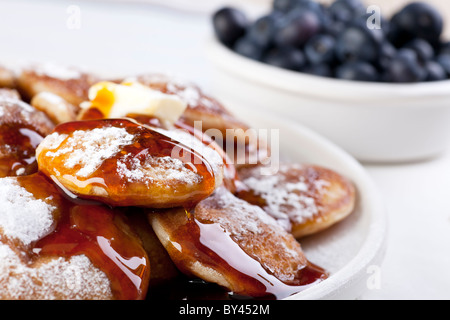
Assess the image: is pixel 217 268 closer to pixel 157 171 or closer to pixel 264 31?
pixel 157 171

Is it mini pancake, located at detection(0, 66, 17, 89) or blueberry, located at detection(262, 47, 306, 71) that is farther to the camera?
blueberry, located at detection(262, 47, 306, 71)

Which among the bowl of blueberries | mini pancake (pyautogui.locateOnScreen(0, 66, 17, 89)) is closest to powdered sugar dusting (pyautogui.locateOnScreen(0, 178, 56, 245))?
mini pancake (pyautogui.locateOnScreen(0, 66, 17, 89))

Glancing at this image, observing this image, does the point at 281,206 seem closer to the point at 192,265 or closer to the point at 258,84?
the point at 192,265

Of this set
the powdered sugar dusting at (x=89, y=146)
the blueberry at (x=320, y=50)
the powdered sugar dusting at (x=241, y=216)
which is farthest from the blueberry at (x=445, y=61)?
the powdered sugar dusting at (x=89, y=146)

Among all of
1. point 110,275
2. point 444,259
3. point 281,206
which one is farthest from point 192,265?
point 444,259

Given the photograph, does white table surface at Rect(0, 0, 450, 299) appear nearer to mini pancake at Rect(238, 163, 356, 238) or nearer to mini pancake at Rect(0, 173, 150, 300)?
mini pancake at Rect(238, 163, 356, 238)

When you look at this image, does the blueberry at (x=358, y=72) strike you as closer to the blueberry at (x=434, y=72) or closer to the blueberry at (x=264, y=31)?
the blueberry at (x=434, y=72)
